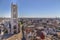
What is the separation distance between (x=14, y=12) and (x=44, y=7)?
1.60 feet

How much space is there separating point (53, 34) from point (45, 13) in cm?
35

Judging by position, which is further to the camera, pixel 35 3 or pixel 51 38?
pixel 35 3

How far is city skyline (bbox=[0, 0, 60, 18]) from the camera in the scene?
1572mm

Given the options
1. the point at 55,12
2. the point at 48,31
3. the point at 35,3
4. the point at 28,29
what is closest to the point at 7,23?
the point at 28,29

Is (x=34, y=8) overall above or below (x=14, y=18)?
above

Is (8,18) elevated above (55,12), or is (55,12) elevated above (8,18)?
(55,12)

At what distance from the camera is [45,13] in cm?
159

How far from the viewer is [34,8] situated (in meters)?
1.60

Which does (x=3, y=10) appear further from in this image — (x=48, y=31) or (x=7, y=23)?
(x=48, y=31)

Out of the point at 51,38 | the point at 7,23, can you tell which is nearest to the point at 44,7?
the point at 51,38

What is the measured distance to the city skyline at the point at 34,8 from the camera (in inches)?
61.9

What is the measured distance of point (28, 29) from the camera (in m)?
1.56

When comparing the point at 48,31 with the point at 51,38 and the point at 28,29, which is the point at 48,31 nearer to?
the point at 51,38

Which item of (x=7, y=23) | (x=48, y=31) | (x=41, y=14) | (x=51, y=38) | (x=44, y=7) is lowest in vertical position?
(x=51, y=38)
